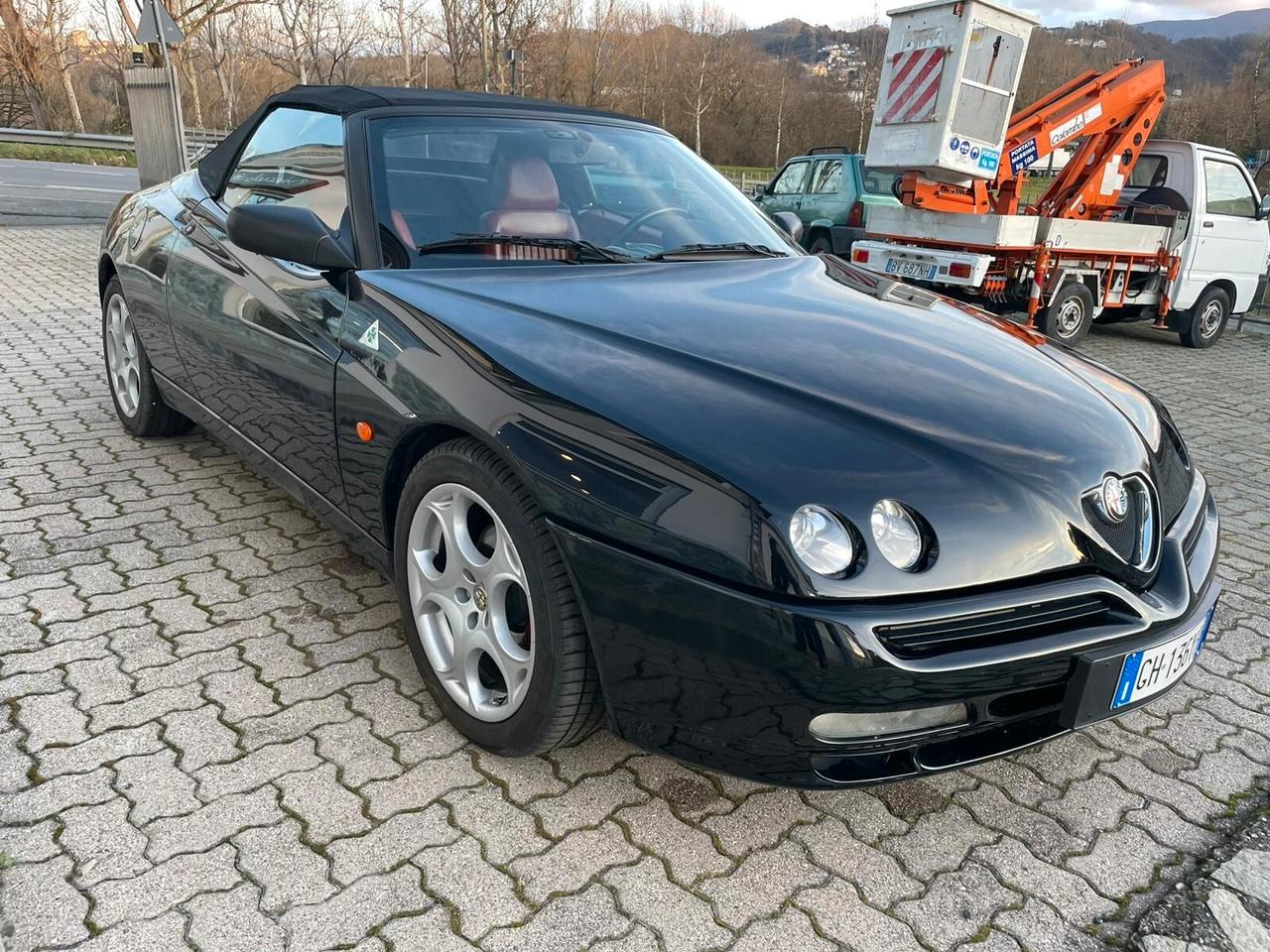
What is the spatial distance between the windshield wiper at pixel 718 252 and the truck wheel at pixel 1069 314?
638 centimetres

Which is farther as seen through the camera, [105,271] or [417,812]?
[105,271]

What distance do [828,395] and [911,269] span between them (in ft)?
23.6

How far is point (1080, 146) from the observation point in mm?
9359

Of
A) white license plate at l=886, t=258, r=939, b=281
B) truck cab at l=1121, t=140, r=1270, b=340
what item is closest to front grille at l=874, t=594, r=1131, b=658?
white license plate at l=886, t=258, r=939, b=281

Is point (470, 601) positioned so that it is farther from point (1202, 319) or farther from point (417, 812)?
point (1202, 319)

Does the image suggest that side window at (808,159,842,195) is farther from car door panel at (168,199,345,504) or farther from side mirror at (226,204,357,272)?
side mirror at (226,204,357,272)

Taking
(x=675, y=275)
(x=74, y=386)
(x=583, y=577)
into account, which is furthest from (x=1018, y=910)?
(x=74, y=386)

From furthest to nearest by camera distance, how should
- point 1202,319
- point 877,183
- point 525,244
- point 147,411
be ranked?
point 877,183, point 1202,319, point 147,411, point 525,244

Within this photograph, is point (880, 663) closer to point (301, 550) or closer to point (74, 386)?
point (301, 550)

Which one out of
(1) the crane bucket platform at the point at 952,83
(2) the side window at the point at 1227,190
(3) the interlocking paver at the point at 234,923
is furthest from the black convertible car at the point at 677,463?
(2) the side window at the point at 1227,190

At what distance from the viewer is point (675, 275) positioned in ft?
9.04

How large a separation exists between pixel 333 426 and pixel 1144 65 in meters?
9.53

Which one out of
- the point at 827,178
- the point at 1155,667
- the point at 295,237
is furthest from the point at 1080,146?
the point at 295,237

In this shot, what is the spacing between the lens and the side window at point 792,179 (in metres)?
12.0
